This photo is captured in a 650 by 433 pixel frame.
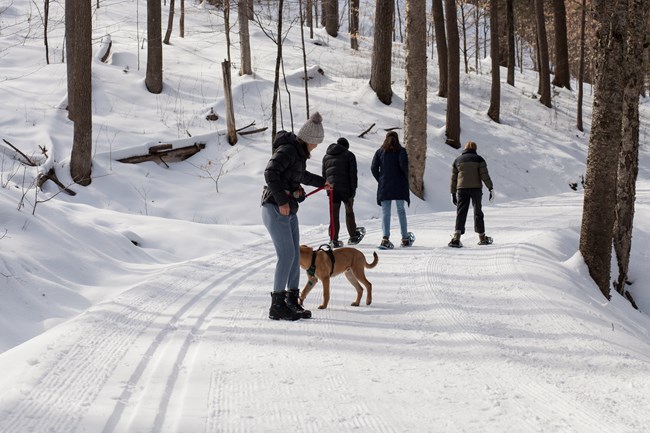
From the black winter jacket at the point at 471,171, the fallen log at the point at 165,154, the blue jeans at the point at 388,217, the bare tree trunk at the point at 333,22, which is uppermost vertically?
the bare tree trunk at the point at 333,22

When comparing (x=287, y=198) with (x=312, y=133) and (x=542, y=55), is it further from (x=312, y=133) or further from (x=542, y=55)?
(x=542, y=55)

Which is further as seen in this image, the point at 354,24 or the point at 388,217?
the point at 354,24

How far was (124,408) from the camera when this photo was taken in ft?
12.9

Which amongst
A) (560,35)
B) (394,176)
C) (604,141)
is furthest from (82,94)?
(560,35)

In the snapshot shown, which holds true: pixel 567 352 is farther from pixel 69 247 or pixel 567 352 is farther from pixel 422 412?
pixel 69 247

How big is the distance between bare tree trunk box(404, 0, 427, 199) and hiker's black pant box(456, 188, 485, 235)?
5500 millimetres

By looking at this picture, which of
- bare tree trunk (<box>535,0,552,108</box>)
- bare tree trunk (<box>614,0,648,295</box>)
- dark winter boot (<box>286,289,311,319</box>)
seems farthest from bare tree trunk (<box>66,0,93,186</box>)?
bare tree trunk (<box>535,0,552,108</box>)

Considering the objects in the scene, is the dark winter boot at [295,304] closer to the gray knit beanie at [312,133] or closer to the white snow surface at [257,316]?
the white snow surface at [257,316]

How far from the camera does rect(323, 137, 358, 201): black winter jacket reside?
1086 cm

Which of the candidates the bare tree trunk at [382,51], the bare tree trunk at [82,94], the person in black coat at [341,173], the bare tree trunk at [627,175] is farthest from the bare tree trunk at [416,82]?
the bare tree trunk at [82,94]

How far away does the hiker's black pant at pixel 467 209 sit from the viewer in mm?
10609

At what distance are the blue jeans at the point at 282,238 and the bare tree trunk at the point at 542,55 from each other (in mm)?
23364

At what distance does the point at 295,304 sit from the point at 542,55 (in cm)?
2395

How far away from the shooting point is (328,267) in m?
6.68
